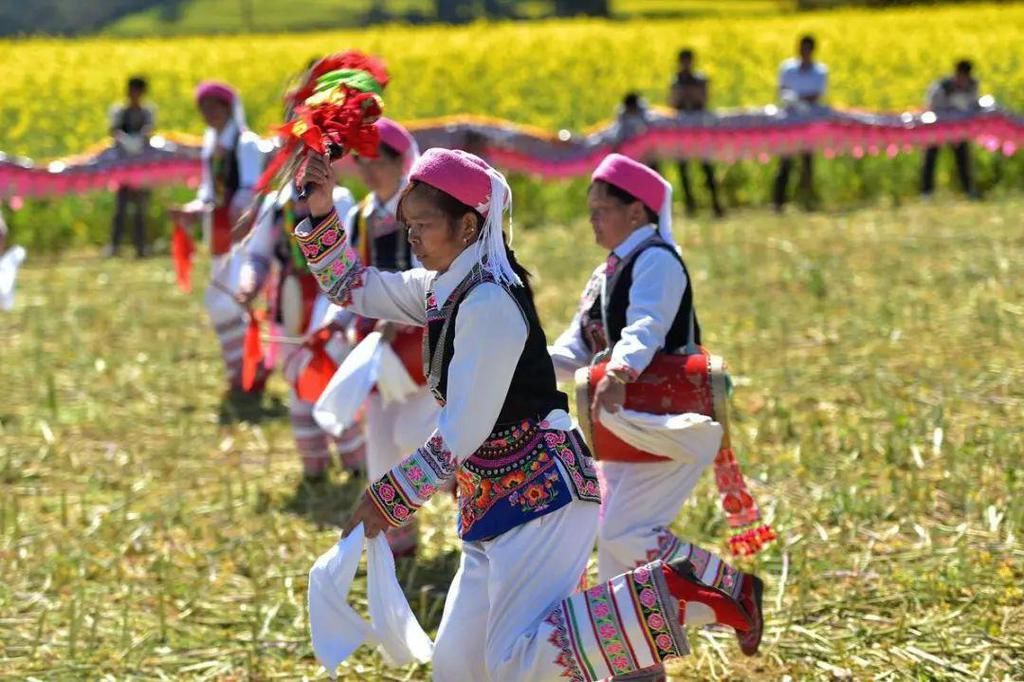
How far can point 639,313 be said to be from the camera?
4.96 m

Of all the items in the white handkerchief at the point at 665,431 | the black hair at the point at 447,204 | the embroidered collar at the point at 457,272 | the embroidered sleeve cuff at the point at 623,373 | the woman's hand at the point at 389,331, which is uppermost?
the black hair at the point at 447,204

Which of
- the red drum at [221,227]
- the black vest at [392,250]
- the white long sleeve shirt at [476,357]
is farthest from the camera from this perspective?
the red drum at [221,227]

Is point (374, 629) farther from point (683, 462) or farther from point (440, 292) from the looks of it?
point (683, 462)

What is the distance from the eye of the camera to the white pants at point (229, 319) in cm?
938

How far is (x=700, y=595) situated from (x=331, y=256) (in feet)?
4.61

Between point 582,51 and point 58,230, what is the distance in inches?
470

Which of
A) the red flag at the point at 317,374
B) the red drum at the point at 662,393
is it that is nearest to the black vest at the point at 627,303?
the red drum at the point at 662,393

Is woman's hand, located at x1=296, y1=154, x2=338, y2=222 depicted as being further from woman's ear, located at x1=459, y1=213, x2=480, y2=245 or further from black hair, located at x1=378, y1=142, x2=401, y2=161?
black hair, located at x1=378, y1=142, x2=401, y2=161

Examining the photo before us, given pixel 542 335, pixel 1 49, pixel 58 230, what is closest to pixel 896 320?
pixel 542 335

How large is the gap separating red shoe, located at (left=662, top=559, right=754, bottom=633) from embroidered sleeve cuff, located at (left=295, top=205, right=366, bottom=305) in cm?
120

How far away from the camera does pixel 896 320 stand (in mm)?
10586

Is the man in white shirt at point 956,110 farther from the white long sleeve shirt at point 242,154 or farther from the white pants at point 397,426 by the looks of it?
the white pants at point 397,426

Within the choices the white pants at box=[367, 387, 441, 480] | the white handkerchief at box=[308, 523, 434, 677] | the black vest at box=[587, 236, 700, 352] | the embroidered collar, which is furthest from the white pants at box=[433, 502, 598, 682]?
the white pants at box=[367, 387, 441, 480]

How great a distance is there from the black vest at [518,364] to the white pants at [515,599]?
0.29 meters
